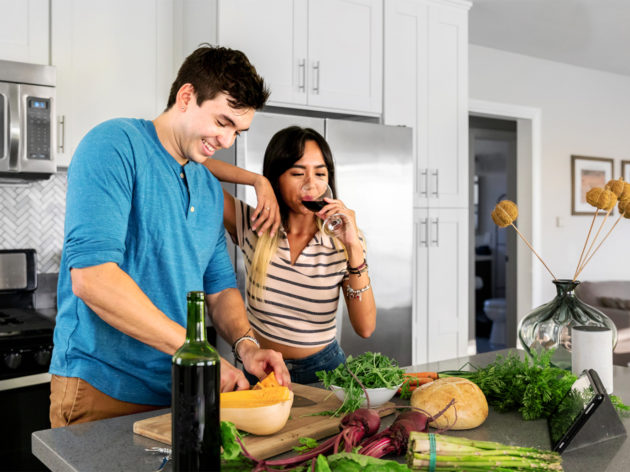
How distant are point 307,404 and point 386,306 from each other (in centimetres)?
177

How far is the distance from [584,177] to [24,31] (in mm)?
4916

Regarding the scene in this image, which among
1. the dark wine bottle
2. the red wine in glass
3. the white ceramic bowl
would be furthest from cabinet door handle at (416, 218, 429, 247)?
the dark wine bottle

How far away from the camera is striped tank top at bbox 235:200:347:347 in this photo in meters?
1.87

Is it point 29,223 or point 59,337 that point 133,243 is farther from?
point 29,223

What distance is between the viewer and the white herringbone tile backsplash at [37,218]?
2916mm

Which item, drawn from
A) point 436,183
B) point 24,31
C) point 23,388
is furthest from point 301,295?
point 436,183

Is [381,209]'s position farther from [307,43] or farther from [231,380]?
[231,380]

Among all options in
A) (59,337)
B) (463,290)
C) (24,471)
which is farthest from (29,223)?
(463,290)

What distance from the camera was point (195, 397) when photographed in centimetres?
84

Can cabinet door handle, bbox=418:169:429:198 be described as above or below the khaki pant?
above

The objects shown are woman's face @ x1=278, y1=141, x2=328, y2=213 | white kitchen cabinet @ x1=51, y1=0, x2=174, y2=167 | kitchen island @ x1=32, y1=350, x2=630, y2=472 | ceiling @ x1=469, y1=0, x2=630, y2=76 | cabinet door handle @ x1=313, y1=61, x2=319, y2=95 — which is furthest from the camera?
ceiling @ x1=469, y1=0, x2=630, y2=76

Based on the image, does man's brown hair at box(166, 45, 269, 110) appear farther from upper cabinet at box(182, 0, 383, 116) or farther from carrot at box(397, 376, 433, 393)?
upper cabinet at box(182, 0, 383, 116)

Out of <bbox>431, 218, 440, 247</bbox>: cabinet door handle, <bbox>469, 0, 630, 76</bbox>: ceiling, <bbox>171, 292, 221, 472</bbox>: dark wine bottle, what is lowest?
<bbox>171, 292, 221, 472</bbox>: dark wine bottle

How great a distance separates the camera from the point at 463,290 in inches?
146
